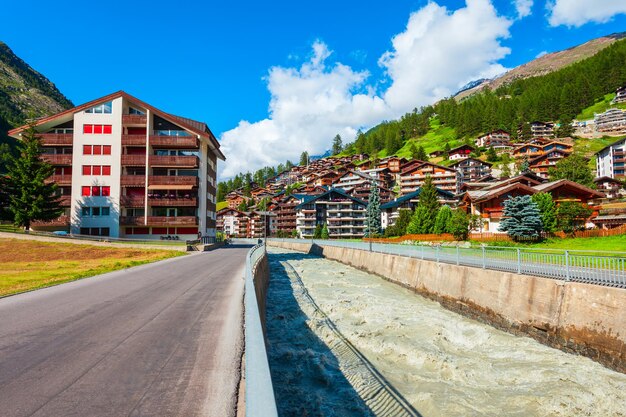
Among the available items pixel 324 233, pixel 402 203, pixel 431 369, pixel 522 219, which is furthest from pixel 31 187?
pixel 402 203

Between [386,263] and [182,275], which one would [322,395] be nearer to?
[182,275]

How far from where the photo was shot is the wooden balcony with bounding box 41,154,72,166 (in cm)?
4841

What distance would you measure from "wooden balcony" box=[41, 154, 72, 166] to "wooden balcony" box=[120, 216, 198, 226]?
34.2 feet

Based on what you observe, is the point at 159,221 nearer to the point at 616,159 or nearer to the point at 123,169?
the point at 123,169

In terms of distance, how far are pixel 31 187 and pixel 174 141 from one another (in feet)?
57.6

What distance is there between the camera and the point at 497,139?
6004 inches

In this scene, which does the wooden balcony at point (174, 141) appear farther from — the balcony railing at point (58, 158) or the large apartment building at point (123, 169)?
the balcony railing at point (58, 158)

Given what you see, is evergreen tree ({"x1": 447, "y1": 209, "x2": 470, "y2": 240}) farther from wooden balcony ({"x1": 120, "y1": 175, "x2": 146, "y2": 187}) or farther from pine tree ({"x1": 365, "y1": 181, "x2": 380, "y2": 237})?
wooden balcony ({"x1": 120, "y1": 175, "x2": 146, "y2": 187})

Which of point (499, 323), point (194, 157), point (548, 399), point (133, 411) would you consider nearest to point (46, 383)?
point (133, 411)

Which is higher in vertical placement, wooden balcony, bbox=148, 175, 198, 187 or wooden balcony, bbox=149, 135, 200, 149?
wooden balcony, bbox=149, 135, 200, 149

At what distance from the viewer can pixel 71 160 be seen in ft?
160

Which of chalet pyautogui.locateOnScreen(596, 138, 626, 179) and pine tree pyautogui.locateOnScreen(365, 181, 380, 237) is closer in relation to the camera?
pine tree pyautogui.locateOnScreen(365, 181, 380, 237)

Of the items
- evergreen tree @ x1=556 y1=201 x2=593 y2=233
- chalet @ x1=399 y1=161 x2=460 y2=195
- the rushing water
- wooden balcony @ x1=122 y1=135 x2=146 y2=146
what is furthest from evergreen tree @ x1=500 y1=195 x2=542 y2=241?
chalet @ x1=399 y1=161 x2=460 y2=195

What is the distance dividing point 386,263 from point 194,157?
34.1 m
